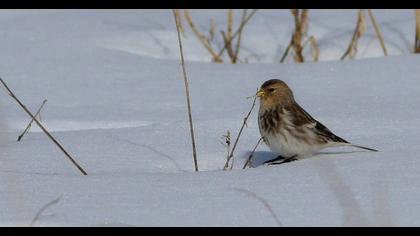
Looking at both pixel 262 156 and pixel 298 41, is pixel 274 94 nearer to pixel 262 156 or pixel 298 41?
pixel 262 156

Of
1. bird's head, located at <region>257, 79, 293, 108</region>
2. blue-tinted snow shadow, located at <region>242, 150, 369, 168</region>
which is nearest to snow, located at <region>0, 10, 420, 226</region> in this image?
blue-tinted snow shadow, located at <region>242, 150, 369, 168</region>

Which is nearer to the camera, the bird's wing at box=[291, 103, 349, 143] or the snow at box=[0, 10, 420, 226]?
the snow at box=[0, 10, 420, 226]

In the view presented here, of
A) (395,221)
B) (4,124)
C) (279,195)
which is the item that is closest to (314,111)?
(4,124)

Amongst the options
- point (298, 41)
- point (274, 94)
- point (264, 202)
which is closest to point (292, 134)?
point (274, 94)

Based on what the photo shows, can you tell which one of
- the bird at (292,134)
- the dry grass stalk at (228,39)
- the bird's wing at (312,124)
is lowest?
the dry grass stalk at (228,39)

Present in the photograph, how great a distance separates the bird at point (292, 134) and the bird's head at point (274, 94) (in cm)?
3

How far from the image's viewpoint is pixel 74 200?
3.41 m

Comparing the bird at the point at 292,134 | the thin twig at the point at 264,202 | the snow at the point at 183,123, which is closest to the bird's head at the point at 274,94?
the bird at the point at 292,134

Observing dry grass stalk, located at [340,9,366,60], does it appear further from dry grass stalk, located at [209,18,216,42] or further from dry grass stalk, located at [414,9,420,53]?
dry grass stalk, located at [209,18,216,42]

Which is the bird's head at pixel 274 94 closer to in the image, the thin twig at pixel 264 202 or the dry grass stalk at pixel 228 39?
the thin twig at pixel 264 202

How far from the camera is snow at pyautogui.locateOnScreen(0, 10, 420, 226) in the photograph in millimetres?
3295

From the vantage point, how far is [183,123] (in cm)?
503

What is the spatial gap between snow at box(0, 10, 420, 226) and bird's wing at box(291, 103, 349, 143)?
104mm

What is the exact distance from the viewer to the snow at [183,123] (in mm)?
3295
